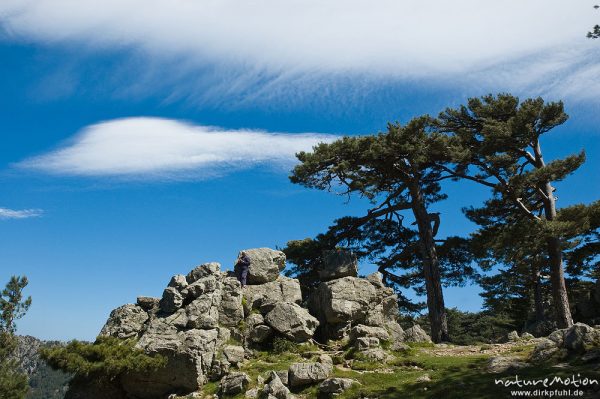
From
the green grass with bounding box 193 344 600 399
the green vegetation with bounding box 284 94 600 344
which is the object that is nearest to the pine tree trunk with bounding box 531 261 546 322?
the green vegetation with bounding box 284 94 600 344

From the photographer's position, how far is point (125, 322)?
23.6 m

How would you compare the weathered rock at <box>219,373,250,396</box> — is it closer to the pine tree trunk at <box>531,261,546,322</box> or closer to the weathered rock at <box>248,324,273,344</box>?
the weathered rock at <box>248,324,273,344</box>

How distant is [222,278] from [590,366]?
56.7 ft

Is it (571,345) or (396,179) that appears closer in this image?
(571,345)

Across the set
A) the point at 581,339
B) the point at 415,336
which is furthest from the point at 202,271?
the point at 581,339

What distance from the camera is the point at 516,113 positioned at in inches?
1220

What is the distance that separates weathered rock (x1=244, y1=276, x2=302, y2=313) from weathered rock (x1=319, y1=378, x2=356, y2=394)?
27.6 feet

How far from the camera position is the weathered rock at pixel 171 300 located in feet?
77.8

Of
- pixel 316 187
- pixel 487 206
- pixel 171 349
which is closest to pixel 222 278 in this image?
pixel 171 349

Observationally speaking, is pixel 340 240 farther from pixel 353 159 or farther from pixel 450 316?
pixel 450 316

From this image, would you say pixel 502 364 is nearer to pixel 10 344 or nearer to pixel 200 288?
pixel 200 288

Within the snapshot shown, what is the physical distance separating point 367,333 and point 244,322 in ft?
20.7

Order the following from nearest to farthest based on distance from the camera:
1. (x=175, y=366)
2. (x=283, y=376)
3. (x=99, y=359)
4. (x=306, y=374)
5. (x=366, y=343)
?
(x=306, y=374), (x=283, y=376), (x=99, y=359), (x=175, y=366), (x=366, y=343)

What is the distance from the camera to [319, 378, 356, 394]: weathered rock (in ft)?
56.3
